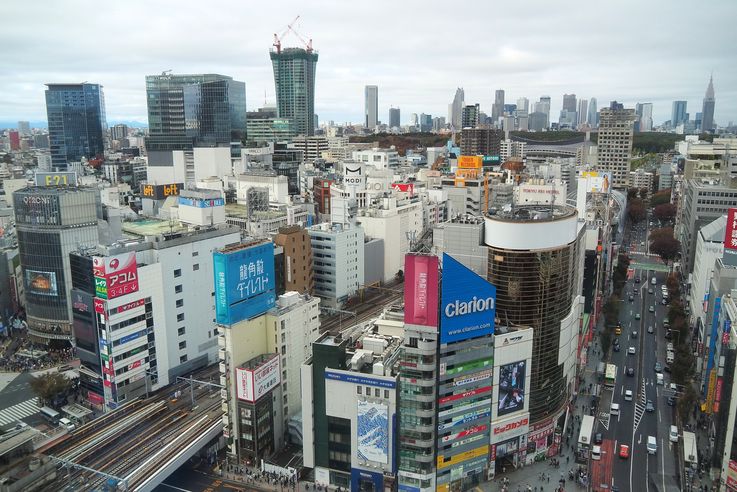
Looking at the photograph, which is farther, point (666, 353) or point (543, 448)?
point (666, 353)

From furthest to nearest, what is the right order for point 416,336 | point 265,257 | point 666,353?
1. point 666,353
2. point 265,257
3. point 416,336

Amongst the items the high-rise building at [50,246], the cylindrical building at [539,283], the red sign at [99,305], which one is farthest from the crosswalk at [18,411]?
the cylindrical building at [539,283]

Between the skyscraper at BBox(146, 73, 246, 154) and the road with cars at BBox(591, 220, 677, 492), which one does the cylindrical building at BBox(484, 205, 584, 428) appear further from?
the skyscraper at BBox(146, 73, 246, 154)

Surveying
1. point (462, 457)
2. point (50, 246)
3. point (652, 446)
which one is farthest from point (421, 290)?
point (50, 246)

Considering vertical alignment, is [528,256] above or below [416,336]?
above

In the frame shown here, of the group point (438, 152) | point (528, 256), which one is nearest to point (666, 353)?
point (528, 256)

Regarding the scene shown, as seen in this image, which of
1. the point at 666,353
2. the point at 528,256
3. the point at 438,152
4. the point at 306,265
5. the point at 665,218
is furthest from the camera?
the point at 438,152

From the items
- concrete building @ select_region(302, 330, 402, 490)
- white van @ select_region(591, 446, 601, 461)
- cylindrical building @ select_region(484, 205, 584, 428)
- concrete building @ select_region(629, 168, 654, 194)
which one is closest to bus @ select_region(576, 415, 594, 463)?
white van @ select_region(591, 446, 601, 461)

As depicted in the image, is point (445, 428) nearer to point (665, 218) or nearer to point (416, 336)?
point (416, 336)

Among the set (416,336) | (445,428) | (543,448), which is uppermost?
(416,336)
